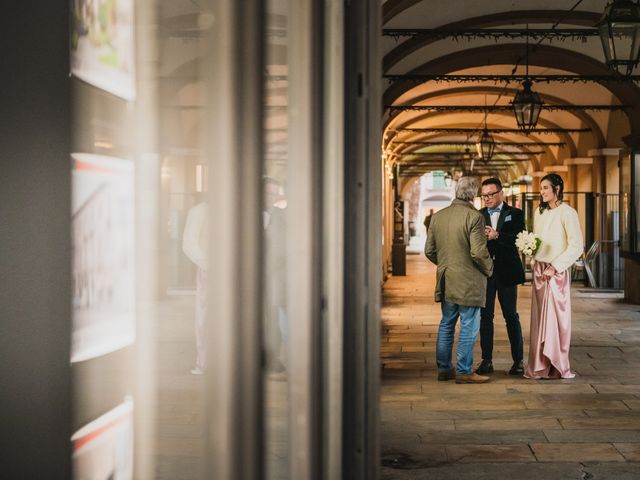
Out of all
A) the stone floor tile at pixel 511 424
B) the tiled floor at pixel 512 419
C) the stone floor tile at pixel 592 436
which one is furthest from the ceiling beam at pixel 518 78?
the stone floor tile at pixel 592 436

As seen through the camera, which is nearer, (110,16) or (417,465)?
(110,16)

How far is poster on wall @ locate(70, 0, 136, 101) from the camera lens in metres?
0.93

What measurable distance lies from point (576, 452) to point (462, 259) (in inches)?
76.7

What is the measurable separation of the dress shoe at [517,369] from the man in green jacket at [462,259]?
2.01 ft

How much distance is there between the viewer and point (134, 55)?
1.05 meters

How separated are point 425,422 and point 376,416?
310 cm

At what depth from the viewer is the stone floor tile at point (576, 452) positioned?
14.6 ft

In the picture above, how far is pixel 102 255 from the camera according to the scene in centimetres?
98

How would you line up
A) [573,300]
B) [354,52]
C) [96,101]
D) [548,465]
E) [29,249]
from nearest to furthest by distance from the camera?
1. [29,249]
2. [96,101]
3. [354,52]
4. [548,465]
5. [573,300]

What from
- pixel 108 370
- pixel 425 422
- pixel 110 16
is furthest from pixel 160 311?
pixel 425 422

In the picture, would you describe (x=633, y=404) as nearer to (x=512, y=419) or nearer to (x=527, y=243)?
(x=512, y=419)

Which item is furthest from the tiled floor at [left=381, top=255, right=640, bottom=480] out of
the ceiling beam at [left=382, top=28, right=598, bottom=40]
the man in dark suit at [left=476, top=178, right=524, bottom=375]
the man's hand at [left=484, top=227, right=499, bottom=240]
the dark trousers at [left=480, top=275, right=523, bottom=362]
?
the ceiling beam at [left=382, top=28, right=598, bottom=40]

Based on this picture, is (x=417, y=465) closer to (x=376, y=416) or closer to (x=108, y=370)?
(x=376, y=416)

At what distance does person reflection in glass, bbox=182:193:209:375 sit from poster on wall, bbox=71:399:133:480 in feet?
0.35
